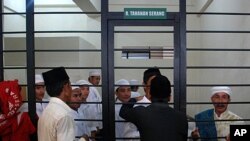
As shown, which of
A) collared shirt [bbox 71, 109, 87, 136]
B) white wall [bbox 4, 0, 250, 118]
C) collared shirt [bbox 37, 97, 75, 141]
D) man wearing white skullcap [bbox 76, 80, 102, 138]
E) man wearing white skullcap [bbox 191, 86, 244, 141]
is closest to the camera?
collared shirt [bbox 37, 97, 75, 141]

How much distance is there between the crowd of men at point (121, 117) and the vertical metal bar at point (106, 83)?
112 mm

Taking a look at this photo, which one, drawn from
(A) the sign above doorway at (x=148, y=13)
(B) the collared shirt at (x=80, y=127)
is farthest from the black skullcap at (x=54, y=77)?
(B) the collared shirt at (x=80, y=127)

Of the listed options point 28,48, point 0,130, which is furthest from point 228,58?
point 0,130

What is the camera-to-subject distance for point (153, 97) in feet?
7.20

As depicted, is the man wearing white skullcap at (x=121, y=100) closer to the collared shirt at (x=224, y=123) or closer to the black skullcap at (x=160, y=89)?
the collared shirt at (x=224, y=123)

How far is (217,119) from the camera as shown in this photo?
318cm

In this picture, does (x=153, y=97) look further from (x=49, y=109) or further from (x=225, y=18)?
(x=225, y=18)

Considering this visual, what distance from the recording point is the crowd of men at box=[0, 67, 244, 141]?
214cm

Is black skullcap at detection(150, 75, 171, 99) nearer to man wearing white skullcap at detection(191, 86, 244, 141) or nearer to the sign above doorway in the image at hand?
the sign above doorway

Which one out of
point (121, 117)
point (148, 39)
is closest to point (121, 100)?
point (121, 117)

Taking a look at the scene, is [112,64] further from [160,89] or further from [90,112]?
[160,89]

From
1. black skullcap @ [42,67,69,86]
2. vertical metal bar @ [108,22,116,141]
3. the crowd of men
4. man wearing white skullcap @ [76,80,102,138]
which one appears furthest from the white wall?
black skullcap @ [42,67,69,86]

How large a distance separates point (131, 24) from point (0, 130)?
1468 millimetres

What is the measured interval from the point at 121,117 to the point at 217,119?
1145mm
